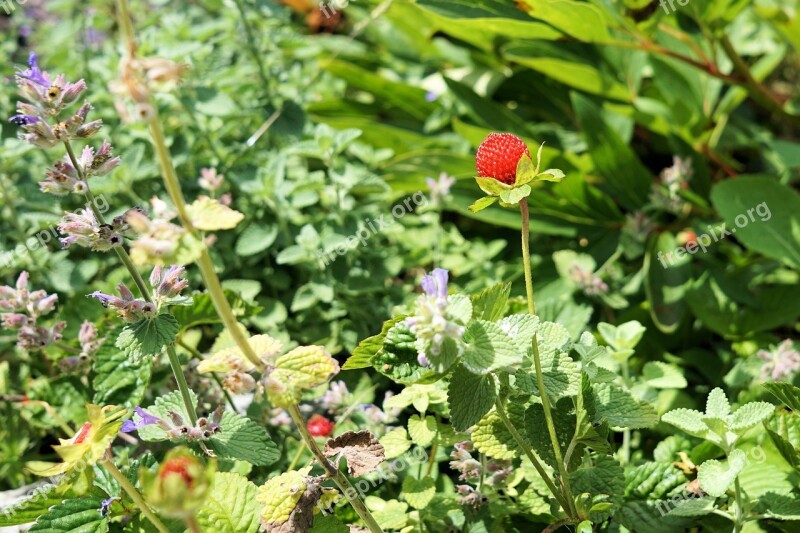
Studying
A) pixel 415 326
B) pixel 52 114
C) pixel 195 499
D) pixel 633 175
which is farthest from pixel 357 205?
pixel 195 499

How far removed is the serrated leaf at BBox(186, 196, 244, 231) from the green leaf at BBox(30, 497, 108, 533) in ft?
1.63

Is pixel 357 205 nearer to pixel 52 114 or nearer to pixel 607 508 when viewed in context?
pixel 52 114

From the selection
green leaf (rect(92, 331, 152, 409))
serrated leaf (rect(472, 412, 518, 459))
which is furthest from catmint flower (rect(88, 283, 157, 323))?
serrated leaf (rect(472, 412, 518, 459))

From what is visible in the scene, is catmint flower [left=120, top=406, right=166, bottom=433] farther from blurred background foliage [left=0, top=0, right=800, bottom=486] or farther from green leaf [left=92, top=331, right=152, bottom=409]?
blurred background foliage [left=0, top=0, right=800, bottom=486]

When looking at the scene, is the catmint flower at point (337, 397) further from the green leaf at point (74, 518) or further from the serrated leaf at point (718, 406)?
the serrated leaf at point (718, 406)

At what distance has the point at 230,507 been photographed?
1.00 metres

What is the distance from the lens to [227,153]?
1833 mm

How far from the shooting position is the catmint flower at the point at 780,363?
133cm

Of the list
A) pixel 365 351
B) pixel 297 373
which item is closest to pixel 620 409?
pixel 365 351

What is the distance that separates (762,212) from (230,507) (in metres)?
1.19

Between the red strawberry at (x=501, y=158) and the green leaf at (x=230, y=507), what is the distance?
20.7 inches

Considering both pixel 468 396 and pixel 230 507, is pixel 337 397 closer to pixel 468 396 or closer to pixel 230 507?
pixel 230 507

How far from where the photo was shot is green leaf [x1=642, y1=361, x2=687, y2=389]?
1.18 metres

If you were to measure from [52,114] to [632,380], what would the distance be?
958 mm
